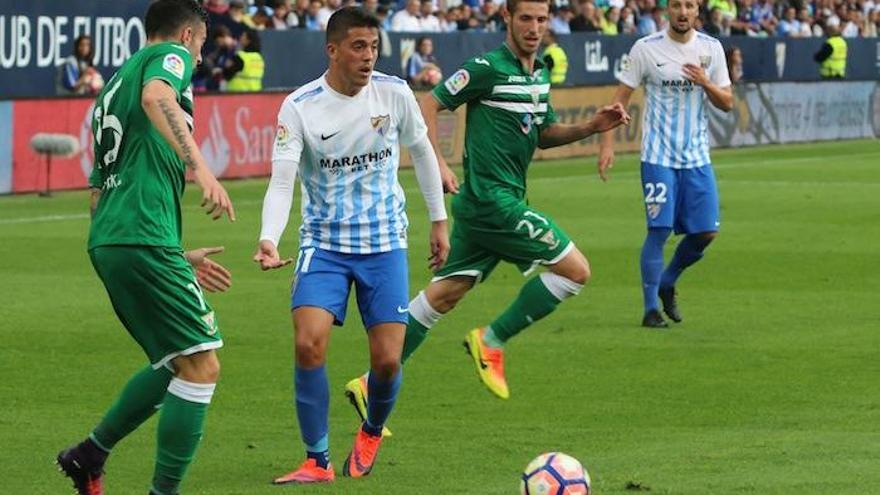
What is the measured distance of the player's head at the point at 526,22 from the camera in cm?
1069

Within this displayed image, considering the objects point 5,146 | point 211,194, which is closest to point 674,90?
point 211,194

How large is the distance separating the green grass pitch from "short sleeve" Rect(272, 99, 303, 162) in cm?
136

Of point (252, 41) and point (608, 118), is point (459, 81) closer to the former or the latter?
point (608, 118)

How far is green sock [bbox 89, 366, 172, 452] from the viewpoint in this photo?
7.75 meters

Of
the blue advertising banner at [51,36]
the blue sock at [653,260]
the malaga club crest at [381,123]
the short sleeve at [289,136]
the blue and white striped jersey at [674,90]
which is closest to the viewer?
the short sleeve at [289,136]

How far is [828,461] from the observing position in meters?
8.65

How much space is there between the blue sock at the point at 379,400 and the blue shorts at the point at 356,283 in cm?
26

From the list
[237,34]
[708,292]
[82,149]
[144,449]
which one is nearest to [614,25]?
[237,34]

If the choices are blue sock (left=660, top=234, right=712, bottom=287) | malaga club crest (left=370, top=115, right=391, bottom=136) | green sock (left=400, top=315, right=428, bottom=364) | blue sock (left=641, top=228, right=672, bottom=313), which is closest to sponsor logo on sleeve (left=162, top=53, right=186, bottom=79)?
malaga club crest (left=370, top=115, right=391, bottom=136)

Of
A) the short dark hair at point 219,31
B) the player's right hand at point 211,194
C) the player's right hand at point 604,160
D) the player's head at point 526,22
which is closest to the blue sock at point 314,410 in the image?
the player's right hand at point 211,194

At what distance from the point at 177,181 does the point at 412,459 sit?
6.64 feet

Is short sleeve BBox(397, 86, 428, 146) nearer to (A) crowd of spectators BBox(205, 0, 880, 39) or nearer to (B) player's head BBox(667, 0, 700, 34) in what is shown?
(B) player's head BBox(667, 0, 700, 34)

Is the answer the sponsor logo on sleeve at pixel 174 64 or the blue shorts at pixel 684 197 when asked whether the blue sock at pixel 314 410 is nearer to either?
the sponsor logo on sleeve at pixel 174 64

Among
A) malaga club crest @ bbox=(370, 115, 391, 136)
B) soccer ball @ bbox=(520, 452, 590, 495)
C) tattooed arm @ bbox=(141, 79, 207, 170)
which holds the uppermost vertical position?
tattooed arm @ bbox=(141, 79, 207, 170)
